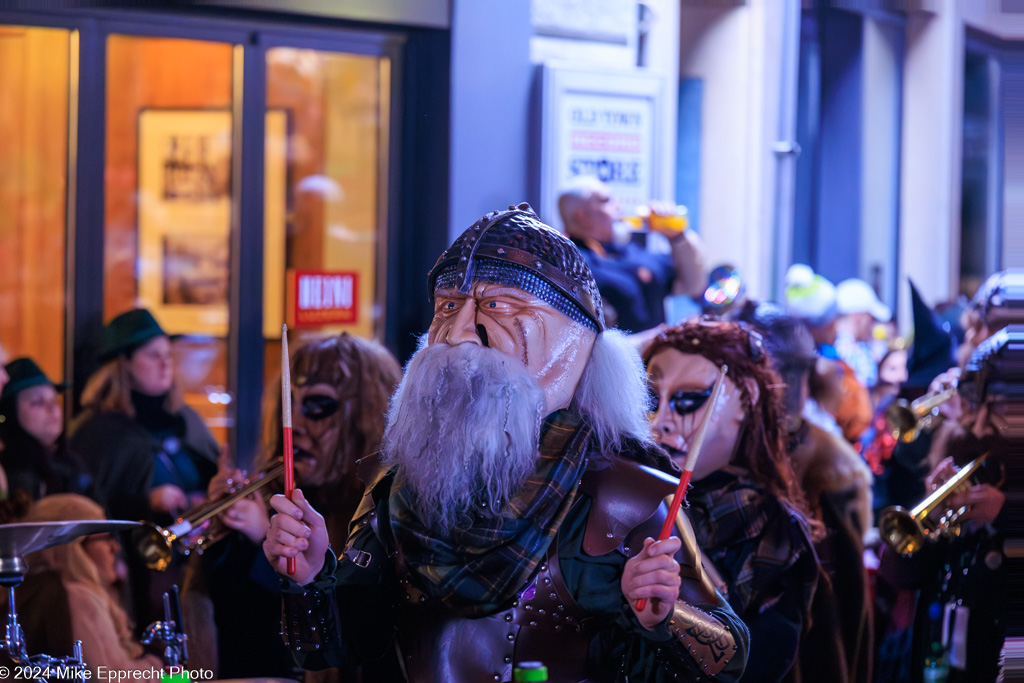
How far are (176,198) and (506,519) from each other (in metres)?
4.35

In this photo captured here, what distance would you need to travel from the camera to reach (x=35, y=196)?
5.53 meters

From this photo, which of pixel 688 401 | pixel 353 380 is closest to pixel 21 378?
pixel 353 380

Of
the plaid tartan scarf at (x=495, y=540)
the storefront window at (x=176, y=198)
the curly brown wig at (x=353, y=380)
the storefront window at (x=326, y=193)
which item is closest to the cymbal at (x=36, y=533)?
the plaid tartan scarf at (x=495, y=540)

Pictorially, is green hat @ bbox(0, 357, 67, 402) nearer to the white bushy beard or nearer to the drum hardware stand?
the drum hardware stand

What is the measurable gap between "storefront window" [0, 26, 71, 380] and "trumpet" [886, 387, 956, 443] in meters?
3.69

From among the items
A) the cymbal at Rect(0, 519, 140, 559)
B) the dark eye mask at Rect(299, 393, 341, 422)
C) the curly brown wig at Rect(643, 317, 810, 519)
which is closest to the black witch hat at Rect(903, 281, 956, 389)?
the curly brown wig at Rect(643, 317, 810, 519)

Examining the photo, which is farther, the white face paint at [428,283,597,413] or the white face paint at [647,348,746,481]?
the white face paint at [647,348,746,481]

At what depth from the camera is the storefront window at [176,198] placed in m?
5.65

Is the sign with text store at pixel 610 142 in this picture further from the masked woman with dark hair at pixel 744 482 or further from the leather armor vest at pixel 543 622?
the leather armor vest at pixel 543 622

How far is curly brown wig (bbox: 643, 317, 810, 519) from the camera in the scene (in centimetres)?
312

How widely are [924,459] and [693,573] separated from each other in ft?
8.65

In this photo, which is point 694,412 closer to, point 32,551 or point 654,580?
point 654,580

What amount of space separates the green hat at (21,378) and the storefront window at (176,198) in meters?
0.98

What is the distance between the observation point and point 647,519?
7.55 ft
